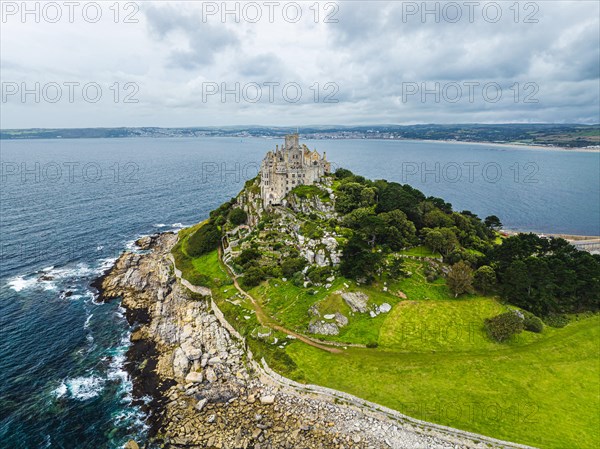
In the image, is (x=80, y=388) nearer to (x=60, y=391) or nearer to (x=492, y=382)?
(x=60, y=391)

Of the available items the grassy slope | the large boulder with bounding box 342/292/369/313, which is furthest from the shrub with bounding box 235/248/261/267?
the large boulder with bounding box 342/292/369/313

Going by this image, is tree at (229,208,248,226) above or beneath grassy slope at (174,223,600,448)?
above

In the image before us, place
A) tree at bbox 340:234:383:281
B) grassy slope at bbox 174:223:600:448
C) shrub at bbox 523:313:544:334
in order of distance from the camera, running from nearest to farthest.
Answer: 1. grassy slope at bbox 174:223:600:448
2. shrub at bbox 523:313:544:334
3. tree at bbox 340:234:383:281

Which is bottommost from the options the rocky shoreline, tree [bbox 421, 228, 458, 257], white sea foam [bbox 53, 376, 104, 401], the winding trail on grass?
white sea foam [bbox 53, 376, 104, 401]

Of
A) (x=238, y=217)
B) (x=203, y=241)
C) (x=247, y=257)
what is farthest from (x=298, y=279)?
(x=238, y=217)

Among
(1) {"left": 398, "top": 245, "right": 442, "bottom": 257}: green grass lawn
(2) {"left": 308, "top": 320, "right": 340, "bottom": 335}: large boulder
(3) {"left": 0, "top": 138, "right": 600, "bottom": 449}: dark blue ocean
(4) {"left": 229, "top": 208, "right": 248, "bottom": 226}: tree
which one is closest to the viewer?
(3) {"left": 0, "top": 138, "right": 600, "bottom": 449}: dark blue ocean

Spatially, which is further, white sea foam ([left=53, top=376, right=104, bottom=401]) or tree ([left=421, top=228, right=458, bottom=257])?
tree ([left=421, top=228, right=458, bottom=257])

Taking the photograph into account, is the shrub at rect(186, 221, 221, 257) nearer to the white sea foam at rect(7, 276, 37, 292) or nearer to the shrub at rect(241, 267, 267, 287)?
the shrub at rect(241, 267, 267, 287)
